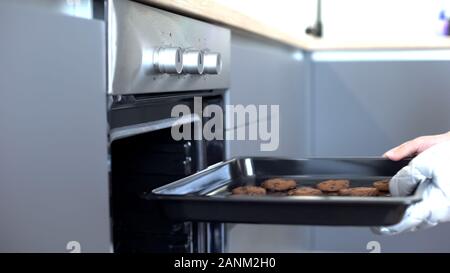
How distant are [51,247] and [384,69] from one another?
1896mm

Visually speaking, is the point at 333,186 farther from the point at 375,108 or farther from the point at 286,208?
the point at 375,108

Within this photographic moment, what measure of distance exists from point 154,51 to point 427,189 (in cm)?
40

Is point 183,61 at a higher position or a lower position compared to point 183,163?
higher

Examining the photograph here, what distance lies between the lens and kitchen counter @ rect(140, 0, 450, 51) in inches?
39.9

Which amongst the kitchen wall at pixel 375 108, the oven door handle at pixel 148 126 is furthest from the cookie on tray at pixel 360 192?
the kitchen wall at pixel 375 108

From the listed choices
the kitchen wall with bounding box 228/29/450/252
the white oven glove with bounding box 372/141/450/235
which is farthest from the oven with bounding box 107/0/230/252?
the kitchen wall with bounding box 228/29/450/252

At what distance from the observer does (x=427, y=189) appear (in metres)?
0.77

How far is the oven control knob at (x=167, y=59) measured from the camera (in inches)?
35.4

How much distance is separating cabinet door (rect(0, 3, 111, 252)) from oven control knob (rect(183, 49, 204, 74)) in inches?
8.9

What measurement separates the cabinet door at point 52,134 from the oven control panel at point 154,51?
1.4 inches

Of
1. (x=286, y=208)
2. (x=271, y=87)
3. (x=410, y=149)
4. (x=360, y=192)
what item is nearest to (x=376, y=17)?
(x=271, y=87)

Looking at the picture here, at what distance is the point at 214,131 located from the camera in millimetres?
1239
